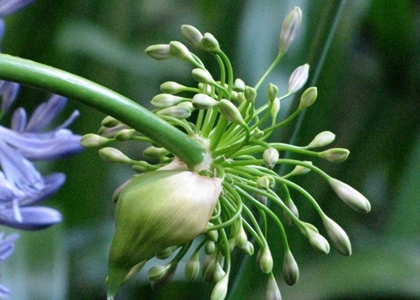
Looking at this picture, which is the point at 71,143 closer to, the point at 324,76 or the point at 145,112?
the point at 145,112

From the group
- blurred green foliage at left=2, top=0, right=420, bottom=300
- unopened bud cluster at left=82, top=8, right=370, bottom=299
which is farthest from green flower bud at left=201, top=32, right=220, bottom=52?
blurred green foliage at left=2, top=0, right=420, bottom=300

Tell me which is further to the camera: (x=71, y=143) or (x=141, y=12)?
(x=141, y=12)

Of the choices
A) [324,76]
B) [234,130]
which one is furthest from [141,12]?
[234,130]

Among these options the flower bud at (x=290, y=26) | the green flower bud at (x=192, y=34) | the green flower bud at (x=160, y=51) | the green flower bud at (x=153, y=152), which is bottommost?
the green flower bud at (x=153, y=152)

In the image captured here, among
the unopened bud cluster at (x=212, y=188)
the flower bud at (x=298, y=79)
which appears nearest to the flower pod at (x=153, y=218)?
the unopened bud cluster at (x=212, y=188)

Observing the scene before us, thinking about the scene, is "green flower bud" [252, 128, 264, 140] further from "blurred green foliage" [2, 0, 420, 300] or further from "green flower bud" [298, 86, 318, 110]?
"blurred green foliage" [2, 0, 420, 300]

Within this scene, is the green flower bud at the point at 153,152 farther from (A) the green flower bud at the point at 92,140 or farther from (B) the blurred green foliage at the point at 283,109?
(B) the blurred green foliage at the point at 283,109
